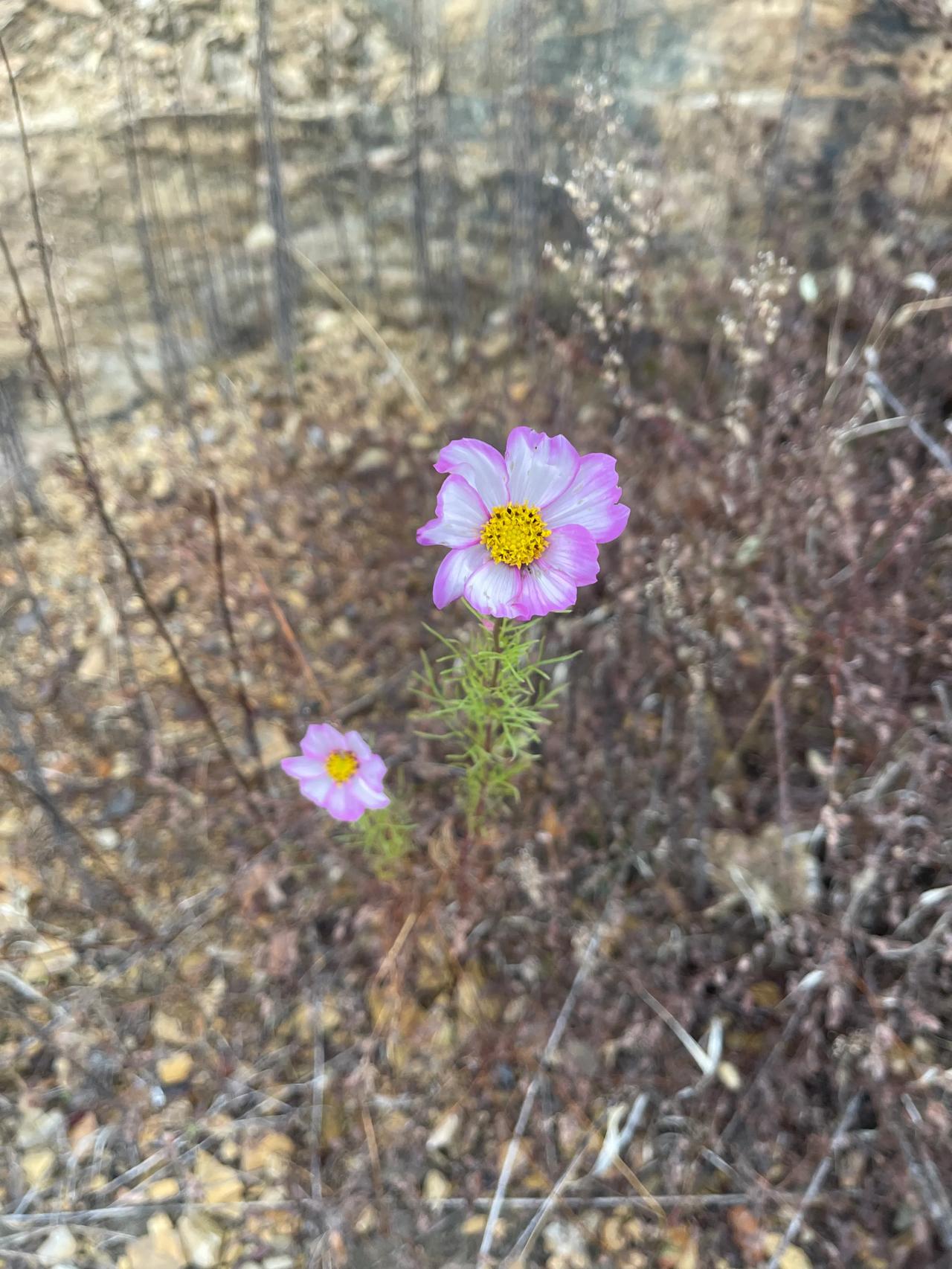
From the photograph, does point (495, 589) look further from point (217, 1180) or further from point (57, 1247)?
point (57, 1247)

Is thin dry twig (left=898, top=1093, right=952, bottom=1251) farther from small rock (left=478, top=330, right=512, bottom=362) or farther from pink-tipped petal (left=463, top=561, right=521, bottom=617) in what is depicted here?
small rock (left=478, top=330, right=512, bottom=362)

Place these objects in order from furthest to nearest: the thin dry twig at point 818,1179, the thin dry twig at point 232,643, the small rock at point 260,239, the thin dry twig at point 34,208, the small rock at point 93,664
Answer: the small rock at point 260,239
the small rock at point 93,664
the thin dry twig at point 818,1179
the thin dry twig at point 232,643
the thin dry twig at point 34,208

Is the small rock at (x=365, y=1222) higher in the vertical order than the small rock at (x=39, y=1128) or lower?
lower

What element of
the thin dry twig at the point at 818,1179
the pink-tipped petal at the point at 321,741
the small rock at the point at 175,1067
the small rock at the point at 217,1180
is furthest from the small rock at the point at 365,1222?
the pink-tipped petal at the point at 321,741

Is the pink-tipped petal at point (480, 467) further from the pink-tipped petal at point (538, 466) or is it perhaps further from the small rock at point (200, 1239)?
the small rock at point (200, 1239)

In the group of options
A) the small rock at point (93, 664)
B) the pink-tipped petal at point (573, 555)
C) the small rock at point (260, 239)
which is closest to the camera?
the pink-tipped petal at point (573, 555)

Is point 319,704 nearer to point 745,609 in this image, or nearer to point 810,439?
point 745,609

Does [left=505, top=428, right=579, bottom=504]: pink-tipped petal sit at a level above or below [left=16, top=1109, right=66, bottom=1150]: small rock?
above

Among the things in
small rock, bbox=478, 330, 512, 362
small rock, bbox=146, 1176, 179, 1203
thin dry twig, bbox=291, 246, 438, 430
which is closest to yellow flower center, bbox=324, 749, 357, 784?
small rock, bbox=146, 1176, 179, 1203
